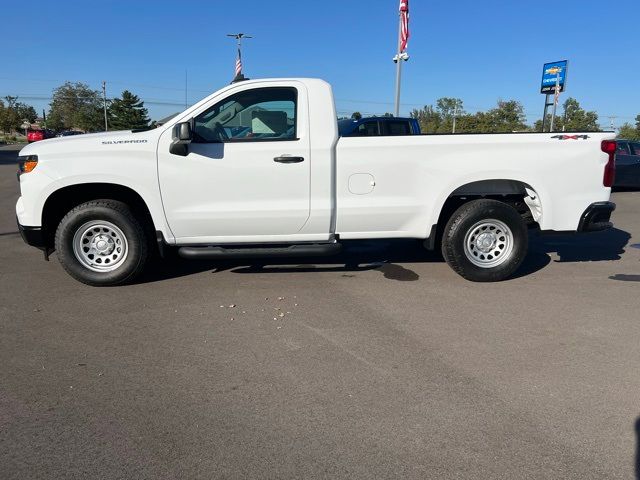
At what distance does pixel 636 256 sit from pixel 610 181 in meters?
2.28

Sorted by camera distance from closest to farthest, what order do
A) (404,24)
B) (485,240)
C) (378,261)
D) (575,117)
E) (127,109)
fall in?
(485,240)
(378,261)
(404,24)
(575,117)
(127,109)

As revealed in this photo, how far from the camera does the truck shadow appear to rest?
602cm

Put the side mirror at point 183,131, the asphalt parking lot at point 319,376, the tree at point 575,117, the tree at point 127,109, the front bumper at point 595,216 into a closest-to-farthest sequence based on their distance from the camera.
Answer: the asphalt parking lot at point 319,376
the side mirror at point 183,131
the front bumper at point 595,216
the tree at point 575,117
the tree at point 127,109

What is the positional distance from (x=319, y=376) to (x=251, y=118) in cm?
291

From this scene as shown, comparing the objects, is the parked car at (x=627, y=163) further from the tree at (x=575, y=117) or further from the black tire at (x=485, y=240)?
the tree at (x=575, y=117)

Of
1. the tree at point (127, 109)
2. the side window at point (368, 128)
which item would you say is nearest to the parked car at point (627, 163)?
the side window at point (368, 128)

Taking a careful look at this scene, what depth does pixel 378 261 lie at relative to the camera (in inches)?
257

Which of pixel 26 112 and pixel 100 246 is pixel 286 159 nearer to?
pixel 100 246

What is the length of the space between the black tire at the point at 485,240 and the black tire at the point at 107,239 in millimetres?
3340

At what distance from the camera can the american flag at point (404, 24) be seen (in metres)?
15.8

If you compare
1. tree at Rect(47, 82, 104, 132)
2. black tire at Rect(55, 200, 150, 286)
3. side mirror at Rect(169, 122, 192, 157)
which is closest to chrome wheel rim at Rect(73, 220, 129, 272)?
black tire at Rect(55, 200, 150, 286)

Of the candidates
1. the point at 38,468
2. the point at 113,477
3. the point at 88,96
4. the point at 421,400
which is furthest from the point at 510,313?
the point at 88,96

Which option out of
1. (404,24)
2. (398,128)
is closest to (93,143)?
(398,128)

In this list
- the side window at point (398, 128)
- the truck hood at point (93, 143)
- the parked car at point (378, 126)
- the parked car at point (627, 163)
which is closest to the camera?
the truck hood at point (93, 143)
